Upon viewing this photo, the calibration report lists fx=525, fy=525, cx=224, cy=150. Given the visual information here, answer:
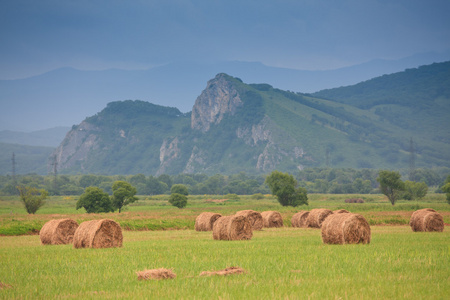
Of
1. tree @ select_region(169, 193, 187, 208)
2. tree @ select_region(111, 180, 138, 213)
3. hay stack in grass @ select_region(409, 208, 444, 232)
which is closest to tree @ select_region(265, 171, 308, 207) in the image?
tree @ select_region(169, 193, 187, 208)

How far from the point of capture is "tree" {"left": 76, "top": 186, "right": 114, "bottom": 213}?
230 ft

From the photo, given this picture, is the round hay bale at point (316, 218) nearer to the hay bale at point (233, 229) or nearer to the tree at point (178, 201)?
the hay bale at point (233, 229)

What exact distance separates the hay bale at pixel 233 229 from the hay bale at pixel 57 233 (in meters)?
8.58

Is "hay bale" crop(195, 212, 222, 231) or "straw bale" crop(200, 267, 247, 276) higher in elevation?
"straw bale" crop(200, 267, 247, 276)

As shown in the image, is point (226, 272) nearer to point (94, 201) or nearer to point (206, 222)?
point (206, 222)

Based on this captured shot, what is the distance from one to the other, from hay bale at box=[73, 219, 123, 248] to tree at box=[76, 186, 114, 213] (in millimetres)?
45078

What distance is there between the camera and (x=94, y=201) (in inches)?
2798

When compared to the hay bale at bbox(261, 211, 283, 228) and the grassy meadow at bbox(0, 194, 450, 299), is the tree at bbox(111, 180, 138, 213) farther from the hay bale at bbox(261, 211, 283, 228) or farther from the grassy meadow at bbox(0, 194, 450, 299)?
the grassy meadow at bbox(0, 194, 450, 299)

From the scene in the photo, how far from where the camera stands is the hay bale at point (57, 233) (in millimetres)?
29906

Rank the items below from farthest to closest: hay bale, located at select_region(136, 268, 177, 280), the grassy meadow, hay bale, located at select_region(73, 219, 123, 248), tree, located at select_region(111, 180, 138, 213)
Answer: tree, located at select_region(111, 180, 138, 213)
hay bale, located at select_region(73, 219, 123, 248)
hay bale, located at select_region(136, 268, 177, 280)
the grassy meadow

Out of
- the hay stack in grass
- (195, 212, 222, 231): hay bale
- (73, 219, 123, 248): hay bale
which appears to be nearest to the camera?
(73, 219, 123, 248): hay bale

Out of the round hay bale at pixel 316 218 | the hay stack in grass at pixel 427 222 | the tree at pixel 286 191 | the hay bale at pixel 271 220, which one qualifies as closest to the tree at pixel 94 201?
the tree at pixel 286 191

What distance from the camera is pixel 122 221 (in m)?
45.8

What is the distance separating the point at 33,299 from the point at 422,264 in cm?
1252
